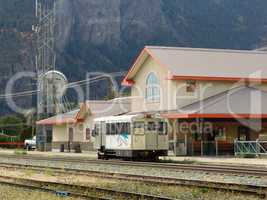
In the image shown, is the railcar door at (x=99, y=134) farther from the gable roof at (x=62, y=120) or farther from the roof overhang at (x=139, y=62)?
the gable roof at (x=62, y=120)

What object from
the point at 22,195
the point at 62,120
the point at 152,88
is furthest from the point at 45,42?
the point at 22,195

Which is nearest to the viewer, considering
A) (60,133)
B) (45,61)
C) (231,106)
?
(231,106)

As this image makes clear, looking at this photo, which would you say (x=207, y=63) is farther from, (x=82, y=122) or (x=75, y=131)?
Answer: (x=75, y=131)

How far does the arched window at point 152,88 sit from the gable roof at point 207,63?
5.23 feet

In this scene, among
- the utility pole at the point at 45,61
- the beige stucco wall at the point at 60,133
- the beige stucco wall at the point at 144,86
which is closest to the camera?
the beige stucco wall at the point at 144,86

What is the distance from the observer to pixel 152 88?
161 feet

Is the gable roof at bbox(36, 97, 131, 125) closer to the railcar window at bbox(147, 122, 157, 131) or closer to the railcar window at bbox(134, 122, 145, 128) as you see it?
the railcar window at bbox(147, 122, 157, 131)

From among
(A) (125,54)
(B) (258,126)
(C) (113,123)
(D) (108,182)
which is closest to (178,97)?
(B) (258,126)

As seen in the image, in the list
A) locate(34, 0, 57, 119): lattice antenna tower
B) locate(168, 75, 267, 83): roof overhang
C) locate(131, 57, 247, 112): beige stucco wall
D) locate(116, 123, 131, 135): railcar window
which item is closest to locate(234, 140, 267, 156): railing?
locate(131, 57, 247, 112): beige stucco wall

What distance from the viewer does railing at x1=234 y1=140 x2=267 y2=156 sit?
37.0 m

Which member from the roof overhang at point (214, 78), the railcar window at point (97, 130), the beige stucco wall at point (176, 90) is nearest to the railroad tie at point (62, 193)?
the railcar window at point (97, 130)

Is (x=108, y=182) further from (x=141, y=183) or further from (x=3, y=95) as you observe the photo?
(x=3, y=95)

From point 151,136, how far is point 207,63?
51.7 feet

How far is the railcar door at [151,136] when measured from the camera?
112 feet
